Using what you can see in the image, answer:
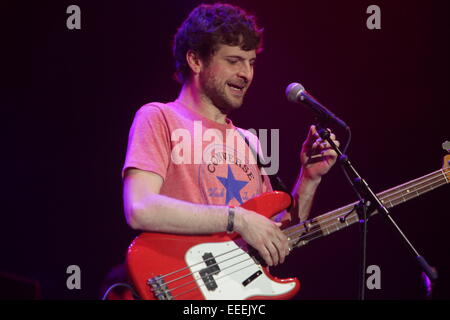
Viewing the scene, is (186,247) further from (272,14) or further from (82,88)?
(272,14)

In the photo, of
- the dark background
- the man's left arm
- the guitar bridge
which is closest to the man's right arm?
the guitar bridge

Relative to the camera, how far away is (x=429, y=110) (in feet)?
12.1

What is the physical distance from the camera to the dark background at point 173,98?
3.02m

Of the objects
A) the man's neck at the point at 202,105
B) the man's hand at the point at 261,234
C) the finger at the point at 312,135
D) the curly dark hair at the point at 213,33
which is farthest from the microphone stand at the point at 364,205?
the curly dark hair at the point at 213,33

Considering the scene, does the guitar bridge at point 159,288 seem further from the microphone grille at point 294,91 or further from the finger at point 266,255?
the microphone grille at point 294,91

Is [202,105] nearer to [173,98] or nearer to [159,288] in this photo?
[173,98]

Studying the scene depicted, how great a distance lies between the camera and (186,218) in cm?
190

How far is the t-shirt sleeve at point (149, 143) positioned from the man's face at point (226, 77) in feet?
1.30

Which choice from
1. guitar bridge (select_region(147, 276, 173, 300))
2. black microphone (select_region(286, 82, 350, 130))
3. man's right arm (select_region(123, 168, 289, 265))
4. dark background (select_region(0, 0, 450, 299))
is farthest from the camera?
dark background (select_region(0, 0, 450, 299))

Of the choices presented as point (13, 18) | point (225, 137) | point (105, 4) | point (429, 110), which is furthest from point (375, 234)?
point (13, 18)

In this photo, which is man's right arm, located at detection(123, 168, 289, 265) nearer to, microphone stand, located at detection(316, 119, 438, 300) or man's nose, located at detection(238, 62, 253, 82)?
microphone stand, located at detection(316, 119, 438, 300)

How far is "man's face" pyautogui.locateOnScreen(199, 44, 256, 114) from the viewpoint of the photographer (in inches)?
98.9

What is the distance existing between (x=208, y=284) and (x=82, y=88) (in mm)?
1929

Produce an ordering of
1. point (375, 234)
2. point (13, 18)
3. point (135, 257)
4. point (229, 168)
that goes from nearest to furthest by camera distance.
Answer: point (135, 257) → point (229, 168) → point (13, 18) → point (375, 234)
